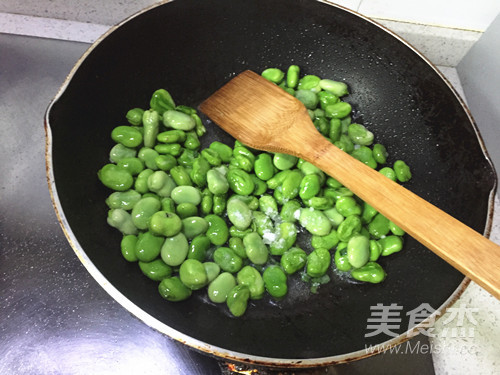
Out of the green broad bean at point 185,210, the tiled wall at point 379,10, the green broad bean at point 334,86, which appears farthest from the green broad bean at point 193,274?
the tiled wall at point 379,10

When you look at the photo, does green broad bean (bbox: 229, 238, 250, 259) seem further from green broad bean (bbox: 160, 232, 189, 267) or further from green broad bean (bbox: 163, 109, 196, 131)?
green broad bean (bbox: 163, 109, 196, 131)

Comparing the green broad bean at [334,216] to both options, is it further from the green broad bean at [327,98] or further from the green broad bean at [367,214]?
the green broad bean at [327,98]

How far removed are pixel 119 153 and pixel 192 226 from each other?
231mm

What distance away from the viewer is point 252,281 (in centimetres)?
78

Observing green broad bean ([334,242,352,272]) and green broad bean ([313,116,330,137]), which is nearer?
green broad bean ([334,242,352,272])

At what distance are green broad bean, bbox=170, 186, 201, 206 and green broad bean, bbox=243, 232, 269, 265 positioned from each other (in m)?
0.13

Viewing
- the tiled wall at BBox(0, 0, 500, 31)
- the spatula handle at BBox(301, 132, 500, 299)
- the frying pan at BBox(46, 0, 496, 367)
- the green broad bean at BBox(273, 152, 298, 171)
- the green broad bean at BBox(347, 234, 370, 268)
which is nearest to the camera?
the spatula handle at BBox(301, 132, 500, 299)

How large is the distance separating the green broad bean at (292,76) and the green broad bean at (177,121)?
271 mm

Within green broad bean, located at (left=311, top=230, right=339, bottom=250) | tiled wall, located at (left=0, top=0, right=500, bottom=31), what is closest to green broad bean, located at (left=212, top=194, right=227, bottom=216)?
green broad bean, located at (left=311, top=230, right=339, bottom=250)

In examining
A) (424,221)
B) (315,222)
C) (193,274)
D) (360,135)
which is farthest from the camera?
(360,135)

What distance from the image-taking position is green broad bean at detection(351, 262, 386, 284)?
2.60 feet

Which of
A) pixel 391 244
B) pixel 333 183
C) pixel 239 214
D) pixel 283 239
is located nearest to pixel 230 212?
pixel 239 214

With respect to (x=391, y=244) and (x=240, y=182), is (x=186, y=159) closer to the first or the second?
(x=240, y=182)

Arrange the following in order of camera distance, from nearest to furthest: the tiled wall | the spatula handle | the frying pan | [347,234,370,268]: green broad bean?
the spatula handle, the frying pan, [347,234,370,268]: green broad bean, the tiled wall
